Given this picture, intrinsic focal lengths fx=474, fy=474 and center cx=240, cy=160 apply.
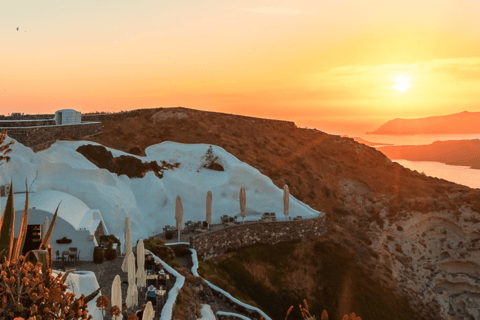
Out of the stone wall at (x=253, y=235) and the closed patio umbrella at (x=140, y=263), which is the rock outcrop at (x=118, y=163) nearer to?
the stone wall at (x=253, y=235)

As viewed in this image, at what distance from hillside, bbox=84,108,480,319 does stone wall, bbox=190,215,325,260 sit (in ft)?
4.05

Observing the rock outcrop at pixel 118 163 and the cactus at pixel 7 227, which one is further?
the rock outcrop at pixel 118 163

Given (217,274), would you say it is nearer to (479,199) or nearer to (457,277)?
(457,277)

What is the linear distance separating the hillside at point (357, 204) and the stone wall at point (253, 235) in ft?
4.05

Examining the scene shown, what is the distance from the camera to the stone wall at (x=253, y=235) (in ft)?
118

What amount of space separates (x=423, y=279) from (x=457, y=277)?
453 centimetres

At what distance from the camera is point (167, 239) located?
35.5 meters

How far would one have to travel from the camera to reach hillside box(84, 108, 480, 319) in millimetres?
44844

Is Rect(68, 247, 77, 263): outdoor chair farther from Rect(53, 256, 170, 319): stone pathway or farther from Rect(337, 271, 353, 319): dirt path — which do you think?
Rect(337, 271, 353, 319): dirt path

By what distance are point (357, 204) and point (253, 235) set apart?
30568 millimetres

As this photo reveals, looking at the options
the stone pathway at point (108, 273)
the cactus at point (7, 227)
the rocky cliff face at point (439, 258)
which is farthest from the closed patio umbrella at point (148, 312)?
the rocky cliff face at point (439, 258)

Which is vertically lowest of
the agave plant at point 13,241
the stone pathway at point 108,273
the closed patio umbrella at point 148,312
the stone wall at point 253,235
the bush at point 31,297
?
the stone wall at point 253,235

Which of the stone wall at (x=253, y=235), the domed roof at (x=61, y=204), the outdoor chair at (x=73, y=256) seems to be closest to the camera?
the outdoor chair at (x=73, y=256)

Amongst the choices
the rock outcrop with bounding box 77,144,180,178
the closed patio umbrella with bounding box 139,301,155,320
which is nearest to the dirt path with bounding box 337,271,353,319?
the rock outcrop with bounding box 77,144,180,178
